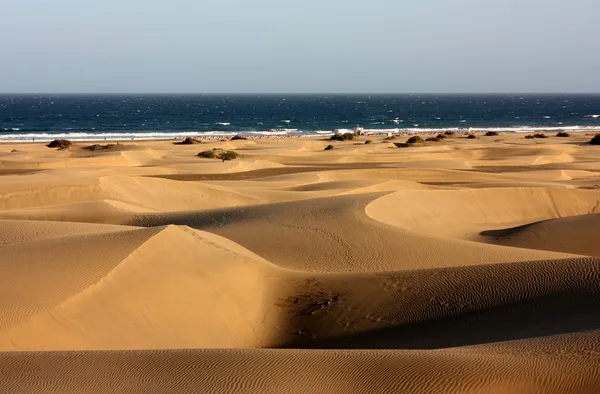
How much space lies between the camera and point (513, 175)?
27.5m

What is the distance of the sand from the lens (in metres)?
5.63

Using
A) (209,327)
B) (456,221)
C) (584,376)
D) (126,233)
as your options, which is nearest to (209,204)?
(456,221)

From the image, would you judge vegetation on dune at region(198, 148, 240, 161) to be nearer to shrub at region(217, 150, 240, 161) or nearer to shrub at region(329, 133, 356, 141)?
shrub at region(217, 150, 240, 161)

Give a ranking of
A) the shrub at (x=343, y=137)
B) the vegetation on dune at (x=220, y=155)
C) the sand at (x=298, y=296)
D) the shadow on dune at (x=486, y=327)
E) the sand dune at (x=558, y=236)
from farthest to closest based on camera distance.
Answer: the shrub at (x=343, y=137) < the vegetation on dune at (x=220, y=155) < the sand dune at (x=558, y=236) < the shadow on dune at (x=486, y=327) < the sand at (x=298, y=296)

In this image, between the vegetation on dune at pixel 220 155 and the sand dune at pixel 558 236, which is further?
the vegetation on dune at pixel 220 155

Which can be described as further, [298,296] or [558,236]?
[558,236]

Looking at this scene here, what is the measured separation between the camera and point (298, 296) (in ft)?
32.5

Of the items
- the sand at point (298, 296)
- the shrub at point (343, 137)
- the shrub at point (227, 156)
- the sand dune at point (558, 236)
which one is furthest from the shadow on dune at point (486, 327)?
the shrub at point (343, 137)

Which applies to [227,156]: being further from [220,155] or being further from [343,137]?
[343,137]

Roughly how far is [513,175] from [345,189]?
9192 millimetres

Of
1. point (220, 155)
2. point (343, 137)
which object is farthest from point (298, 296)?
point (343, 137)

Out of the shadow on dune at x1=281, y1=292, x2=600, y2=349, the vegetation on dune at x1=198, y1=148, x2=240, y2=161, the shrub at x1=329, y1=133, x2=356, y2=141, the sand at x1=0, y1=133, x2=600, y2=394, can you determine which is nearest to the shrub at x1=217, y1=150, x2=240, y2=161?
the vegetation on dune at x1=198, y1=148, x2=240, y2=161

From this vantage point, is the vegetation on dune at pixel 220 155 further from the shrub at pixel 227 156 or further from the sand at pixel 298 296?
the sand at pixel 298 296

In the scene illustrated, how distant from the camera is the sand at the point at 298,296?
5629 mm
